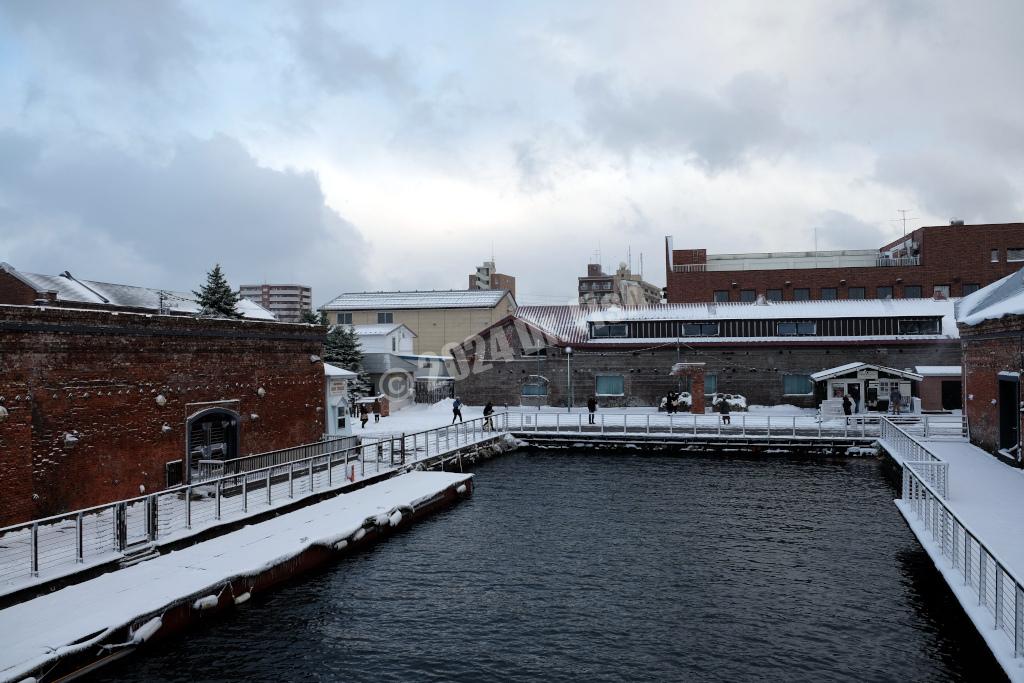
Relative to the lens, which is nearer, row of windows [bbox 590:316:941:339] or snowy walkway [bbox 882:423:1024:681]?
snowy walkway [bbox 882:423:1024:681]

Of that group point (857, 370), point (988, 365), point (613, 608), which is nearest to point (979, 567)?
point (613, 608)

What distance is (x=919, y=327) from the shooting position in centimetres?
5047

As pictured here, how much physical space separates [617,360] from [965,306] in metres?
23.1

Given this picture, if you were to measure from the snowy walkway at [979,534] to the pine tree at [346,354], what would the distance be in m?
38.3

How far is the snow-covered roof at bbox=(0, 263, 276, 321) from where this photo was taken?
116 feet

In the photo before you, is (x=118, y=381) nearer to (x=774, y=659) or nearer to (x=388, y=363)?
(x=774, y=659)

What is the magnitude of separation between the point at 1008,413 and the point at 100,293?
1600 inches

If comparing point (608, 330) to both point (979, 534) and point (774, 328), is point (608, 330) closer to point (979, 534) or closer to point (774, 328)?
point (774, 328)

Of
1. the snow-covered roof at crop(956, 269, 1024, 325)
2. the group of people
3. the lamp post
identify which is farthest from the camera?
the lamp post

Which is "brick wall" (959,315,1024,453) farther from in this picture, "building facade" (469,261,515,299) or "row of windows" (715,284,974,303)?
"building facade" (469,261,515,299)

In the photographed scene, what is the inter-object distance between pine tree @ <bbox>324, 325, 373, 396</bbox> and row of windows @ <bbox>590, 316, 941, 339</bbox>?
17.6 m

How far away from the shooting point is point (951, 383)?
4688cm

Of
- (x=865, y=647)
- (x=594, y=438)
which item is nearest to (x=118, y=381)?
(x=865, y=647)

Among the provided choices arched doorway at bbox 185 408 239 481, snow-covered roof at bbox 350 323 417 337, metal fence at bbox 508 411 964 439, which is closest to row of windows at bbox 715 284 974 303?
metal fence at bbox 508 411 964 439
